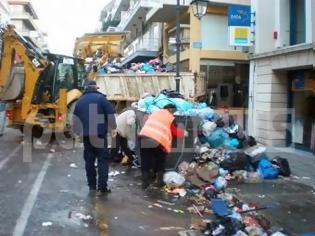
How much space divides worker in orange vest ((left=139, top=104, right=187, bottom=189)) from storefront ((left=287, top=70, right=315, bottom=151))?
5922mm

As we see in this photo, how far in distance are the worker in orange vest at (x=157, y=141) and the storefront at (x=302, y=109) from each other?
5.92 meters

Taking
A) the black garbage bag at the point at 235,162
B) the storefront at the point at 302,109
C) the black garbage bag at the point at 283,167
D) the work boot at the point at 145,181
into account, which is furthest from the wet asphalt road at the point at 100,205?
the storefront at the point at 302,109

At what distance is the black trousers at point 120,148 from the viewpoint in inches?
463

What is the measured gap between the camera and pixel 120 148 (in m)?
12.1

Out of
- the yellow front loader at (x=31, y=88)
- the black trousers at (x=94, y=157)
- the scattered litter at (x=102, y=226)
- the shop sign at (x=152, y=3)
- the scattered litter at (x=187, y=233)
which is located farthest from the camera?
the shop sign at (x=152, y=3)

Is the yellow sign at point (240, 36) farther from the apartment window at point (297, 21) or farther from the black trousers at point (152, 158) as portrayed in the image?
the black trousers at point (152, 158)

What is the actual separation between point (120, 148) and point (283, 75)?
6073 mm

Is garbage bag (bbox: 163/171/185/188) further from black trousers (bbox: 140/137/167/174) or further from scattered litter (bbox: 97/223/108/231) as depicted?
scattered litter (bbox: 97/223/108/231)

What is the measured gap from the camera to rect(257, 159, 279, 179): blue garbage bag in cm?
1041

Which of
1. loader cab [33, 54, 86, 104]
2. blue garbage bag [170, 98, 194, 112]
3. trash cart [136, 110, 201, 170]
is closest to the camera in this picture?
trash cart [136, 110, 201, 170]

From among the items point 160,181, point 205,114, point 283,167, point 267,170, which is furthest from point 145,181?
point 283,167

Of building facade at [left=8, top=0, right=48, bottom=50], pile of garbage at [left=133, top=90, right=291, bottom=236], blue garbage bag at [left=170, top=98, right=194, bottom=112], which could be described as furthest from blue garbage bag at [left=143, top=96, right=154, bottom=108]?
building facade at [left=8, top=0, right=48, bottom=50]

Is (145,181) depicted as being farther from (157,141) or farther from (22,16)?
(22,16)

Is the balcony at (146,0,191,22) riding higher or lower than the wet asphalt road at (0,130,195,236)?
higher
